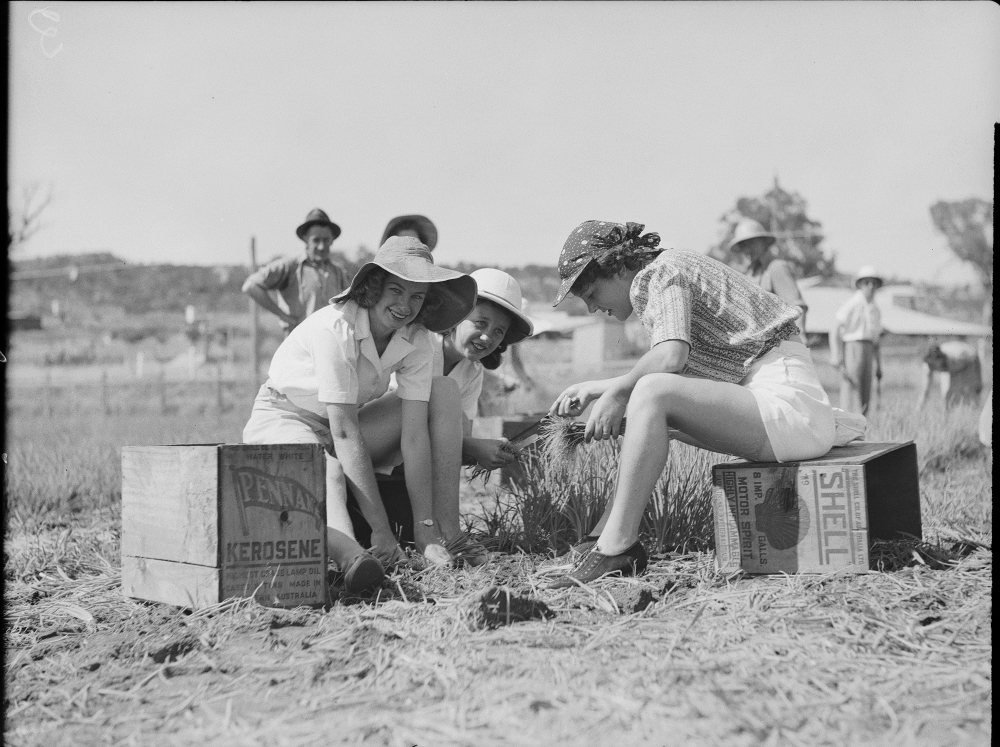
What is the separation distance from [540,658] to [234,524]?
1062mm

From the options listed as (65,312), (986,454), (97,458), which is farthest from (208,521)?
(65,312)

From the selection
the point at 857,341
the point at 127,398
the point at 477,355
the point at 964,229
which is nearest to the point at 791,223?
the point at 964,229

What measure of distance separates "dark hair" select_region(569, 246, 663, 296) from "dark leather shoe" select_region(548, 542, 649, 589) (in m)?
0.90

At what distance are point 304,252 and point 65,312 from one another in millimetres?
26524

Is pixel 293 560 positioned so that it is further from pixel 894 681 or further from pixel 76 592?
pixel 894 681

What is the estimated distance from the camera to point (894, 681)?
2.14m

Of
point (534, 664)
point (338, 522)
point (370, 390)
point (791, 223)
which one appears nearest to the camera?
point (534, 664)

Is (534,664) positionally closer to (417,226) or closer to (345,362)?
(345,362)

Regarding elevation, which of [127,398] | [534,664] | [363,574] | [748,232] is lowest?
[534,664]

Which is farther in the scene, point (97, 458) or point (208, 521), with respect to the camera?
point (97, 458)

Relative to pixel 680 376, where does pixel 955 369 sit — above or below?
above

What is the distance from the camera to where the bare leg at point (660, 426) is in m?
2.96

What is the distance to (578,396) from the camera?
3193 mm

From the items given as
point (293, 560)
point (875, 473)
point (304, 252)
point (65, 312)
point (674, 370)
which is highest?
point (65, 312)
